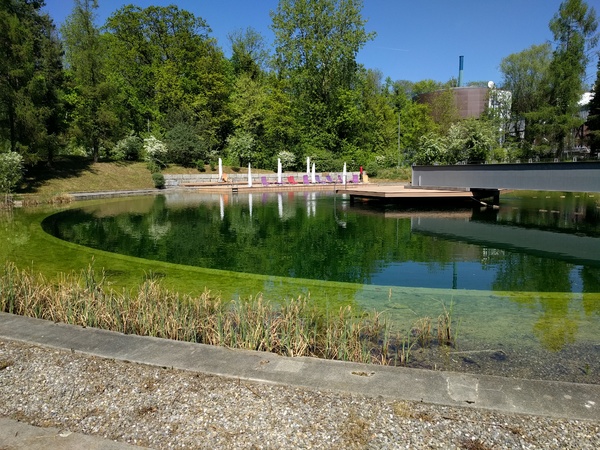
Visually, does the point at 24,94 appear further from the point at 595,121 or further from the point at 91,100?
the point at 595,121

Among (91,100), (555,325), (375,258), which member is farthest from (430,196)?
(91,100)

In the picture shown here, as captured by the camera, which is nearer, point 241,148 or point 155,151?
point 155,151

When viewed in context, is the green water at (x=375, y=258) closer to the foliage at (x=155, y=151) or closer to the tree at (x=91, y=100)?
the tree at (x=91, y=100)

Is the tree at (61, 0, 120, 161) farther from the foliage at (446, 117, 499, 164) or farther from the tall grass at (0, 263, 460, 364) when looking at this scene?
the tall grass at (0, 263, 460, 364)

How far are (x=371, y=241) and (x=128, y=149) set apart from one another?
84.0 ft

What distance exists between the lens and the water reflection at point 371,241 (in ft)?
24.3

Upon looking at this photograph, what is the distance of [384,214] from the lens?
52.6 feet

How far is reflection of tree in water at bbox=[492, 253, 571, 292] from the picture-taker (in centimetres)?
660

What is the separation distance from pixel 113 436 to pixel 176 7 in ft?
143

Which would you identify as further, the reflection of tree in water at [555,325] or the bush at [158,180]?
the bush at [158,180]

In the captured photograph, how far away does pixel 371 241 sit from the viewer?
34.3 ft

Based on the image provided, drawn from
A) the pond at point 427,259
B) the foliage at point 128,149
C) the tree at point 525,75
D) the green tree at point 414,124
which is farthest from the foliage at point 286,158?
the tree at point 525,75

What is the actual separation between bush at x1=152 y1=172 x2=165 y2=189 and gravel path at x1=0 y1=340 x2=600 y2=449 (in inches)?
984

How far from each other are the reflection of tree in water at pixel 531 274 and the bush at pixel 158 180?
22426mm
